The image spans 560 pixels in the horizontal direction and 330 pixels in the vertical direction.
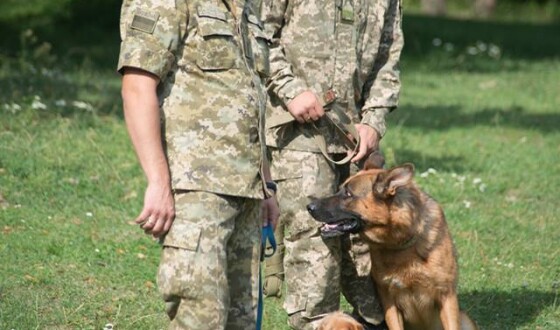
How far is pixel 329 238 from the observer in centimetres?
597

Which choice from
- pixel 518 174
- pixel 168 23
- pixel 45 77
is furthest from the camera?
pixel 45 77

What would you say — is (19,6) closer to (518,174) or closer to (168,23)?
(518,174)

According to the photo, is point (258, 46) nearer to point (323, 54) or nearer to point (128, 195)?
point (323, 54)

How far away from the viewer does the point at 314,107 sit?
5773mm

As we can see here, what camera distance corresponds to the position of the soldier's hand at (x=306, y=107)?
5758 mm

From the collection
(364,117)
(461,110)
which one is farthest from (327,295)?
(461,110)

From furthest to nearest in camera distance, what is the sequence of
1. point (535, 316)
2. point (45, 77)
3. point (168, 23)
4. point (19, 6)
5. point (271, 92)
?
1. point (19, 6)
2. point (45, 77)
3. point (535, 316)
4. point (271, 92)
5. point (168, 23)

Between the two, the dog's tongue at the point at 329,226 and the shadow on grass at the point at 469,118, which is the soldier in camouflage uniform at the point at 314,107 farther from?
the shadow on grass at the point at 469,118

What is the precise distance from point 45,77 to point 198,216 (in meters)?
9.47

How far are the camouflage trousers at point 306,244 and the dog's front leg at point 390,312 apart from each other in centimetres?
28

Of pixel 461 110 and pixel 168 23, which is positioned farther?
pixel 461 110

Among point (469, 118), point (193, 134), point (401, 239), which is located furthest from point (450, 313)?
point (469, 118)

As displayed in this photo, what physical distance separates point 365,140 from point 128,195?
3393 millimetres

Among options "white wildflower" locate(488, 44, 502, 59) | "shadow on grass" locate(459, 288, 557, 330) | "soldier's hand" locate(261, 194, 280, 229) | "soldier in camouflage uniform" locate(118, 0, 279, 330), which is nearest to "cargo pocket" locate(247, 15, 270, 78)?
"soldier in camouflage uniform" locate(118, 0, 279, 330)
